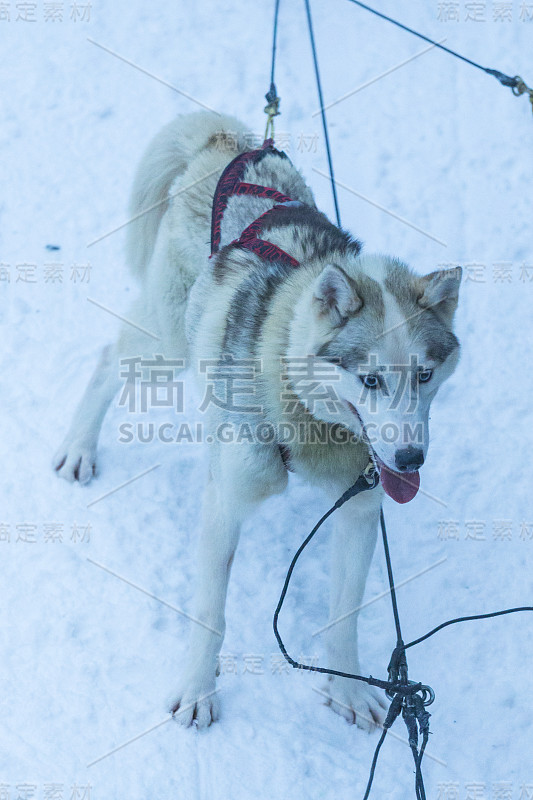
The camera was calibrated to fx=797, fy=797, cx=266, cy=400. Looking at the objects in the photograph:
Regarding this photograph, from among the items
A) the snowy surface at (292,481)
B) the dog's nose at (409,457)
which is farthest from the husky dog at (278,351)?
the snowy surface at (292,481)

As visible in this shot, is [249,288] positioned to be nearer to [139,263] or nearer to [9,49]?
[139,263]

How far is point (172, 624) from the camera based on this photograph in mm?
3227

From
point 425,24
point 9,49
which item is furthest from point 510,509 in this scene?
point 9,49

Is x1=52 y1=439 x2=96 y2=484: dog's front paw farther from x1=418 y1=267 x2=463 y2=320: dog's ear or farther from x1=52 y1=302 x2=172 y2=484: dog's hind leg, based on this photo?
x1=418 y1=267 x2=463 y2=320: dog's ear

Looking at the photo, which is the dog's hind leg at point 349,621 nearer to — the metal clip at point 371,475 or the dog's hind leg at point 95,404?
the metal clip at point 371,475

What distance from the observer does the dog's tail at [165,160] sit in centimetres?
343

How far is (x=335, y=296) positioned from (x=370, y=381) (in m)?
0.26

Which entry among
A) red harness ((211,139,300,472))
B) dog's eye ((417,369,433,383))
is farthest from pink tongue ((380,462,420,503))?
red harness ((211,139,300,472))

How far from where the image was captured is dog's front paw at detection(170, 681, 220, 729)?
291cm

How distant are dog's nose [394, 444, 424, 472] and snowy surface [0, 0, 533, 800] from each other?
1.31 m

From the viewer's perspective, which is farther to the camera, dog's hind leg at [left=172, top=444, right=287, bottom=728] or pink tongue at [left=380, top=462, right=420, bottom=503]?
dog's hind leg at [left=172, top=444, right=287, bottom=728]

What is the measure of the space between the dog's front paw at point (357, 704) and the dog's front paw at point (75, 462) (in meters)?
1.46

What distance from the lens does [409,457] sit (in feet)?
7.12

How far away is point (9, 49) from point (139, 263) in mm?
3166
